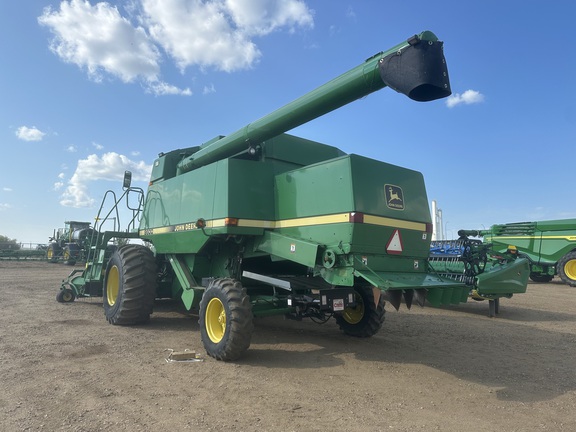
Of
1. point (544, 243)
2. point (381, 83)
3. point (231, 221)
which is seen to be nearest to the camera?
point (381, 83)

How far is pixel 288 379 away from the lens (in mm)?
4691

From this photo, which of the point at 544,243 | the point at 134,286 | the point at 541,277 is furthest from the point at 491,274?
the point at 541,277

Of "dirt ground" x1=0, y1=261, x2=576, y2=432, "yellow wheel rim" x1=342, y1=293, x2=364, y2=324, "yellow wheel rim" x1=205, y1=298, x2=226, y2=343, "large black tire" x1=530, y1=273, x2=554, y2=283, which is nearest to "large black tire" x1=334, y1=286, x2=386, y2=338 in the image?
"yellow wheel rim" x1=342, y1=293, x2=364, y2=324

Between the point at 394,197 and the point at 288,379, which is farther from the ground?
the point at 394,197

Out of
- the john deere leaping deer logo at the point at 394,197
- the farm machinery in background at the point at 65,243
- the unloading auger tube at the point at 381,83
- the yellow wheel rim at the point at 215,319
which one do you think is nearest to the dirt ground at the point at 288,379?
the yellow wheel rim at the point at 215,319

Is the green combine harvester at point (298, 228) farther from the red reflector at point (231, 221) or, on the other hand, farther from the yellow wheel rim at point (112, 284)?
the yellow wheel rim at point (112, 284)

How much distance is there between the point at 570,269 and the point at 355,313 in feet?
44.5

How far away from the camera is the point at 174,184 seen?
745 cm

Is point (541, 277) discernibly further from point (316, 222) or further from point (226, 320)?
point (226, 320)

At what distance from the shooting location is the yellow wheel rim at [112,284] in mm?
8156

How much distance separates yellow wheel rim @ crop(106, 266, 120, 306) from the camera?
816 centimetres

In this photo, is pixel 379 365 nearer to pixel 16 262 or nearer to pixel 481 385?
pixel 481 385

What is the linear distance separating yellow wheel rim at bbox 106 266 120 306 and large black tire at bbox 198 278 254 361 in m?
3.28

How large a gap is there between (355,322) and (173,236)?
344 cm
